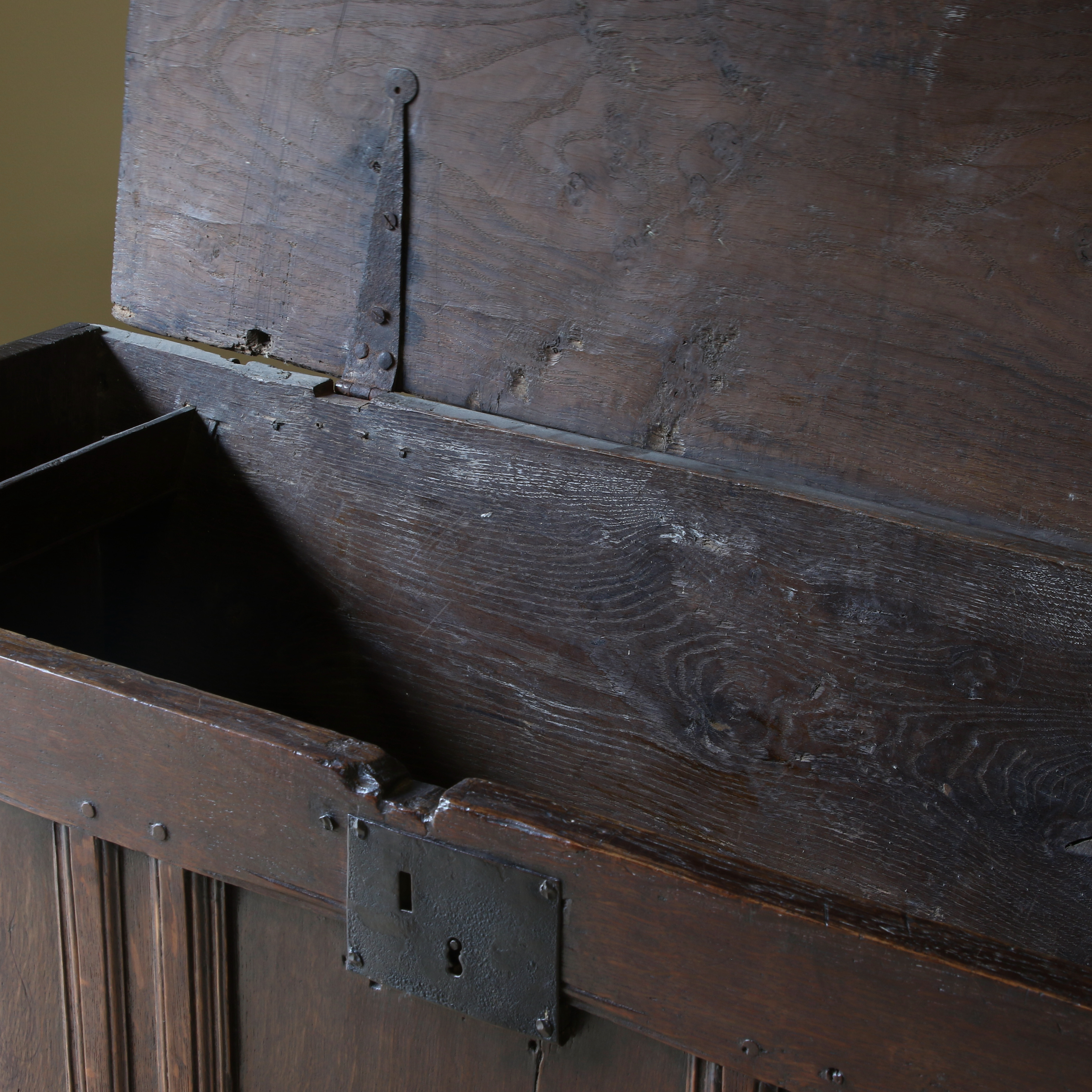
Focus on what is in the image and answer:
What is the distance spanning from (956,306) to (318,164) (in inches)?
27.9

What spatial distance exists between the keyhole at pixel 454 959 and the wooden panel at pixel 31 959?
38 centimetres

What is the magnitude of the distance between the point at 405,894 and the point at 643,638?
22.5 inches

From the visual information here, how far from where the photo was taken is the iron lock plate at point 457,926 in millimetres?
691

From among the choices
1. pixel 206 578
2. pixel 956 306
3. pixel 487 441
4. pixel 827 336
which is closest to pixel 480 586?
pixel 487 441

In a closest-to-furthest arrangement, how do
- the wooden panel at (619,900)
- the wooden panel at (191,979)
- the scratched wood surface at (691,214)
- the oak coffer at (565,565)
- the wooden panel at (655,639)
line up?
the wooden panel at (619,900) < the oak coffer at (565,565) < the wooden panel at (191,979) < the scratched wood surface at (691,214) < the wooden panel at (655,639)

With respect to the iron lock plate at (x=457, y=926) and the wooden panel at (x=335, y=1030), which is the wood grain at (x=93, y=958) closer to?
the wooden panel at (x=335, y=1030)

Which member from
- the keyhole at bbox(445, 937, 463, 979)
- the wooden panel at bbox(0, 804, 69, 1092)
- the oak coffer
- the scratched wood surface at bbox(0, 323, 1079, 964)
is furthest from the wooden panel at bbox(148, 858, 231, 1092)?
the scratched wood surface at bbox(0, 323, 1079, 964)

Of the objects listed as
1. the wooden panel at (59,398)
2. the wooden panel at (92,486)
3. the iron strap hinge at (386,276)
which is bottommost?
the wooden panel at (92,486)

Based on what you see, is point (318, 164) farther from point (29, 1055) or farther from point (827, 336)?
point (29, 1055)

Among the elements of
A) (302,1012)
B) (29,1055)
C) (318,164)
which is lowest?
(29,1055)

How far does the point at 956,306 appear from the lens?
39.4 inches

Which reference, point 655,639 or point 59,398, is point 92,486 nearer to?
point 59,398

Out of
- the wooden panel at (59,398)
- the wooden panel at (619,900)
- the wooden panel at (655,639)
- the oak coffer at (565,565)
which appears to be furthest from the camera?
the wooden panel at (59,398)

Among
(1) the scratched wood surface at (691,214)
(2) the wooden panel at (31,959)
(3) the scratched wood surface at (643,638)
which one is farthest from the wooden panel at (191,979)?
(1) the scratched wood surface at (691,214)
